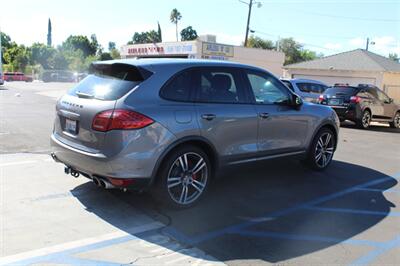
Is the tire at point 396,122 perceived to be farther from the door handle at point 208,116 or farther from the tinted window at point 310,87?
the door handle at point 208,116

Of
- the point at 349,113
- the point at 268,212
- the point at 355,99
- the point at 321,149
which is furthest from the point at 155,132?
the point at 355,99

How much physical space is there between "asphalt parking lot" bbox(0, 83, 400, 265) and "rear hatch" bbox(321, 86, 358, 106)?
8347 mm

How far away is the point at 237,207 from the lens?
218 inches

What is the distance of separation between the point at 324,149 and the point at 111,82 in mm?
4185

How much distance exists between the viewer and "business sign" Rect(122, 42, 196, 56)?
121ft

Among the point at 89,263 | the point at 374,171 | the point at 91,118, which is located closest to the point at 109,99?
the point at 91,118

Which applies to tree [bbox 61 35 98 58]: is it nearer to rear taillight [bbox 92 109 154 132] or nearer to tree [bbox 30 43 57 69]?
tree [bbox 30 43 57 69]

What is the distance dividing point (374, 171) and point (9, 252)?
6314 millimetres

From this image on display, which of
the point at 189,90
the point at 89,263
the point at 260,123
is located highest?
the point at 189,90

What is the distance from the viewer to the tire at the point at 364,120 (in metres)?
15.4

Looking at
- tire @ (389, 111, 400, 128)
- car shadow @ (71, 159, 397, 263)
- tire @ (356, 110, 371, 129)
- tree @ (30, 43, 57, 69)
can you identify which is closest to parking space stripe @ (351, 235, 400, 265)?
car shadow @ (71, 159, 397, 263)

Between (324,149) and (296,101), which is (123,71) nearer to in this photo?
(296,101)

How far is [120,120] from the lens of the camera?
470 centimetres

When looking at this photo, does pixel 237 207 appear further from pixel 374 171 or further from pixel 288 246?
pixel 374 171
